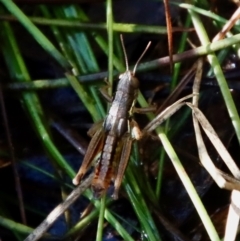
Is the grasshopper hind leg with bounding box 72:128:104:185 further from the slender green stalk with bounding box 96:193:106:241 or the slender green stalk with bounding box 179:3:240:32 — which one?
the slender green stalk with bounding box 179:3:240:32

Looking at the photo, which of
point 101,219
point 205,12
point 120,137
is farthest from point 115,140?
point 205,12

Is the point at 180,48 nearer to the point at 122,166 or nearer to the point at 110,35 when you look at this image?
the point at 110,35

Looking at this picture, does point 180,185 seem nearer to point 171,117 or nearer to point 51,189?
point 171,117

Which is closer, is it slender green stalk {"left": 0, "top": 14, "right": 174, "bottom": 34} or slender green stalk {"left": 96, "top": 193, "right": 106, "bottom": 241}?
slender green stalk {"left": 96, "top": 193, "right": 106, "bottom": 241}

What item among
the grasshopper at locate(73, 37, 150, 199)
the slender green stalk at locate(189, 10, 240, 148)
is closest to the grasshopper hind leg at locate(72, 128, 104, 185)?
the grasshopper at locate(73, 37, 150, 199)

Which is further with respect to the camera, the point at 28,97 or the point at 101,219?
the point at 28,97
